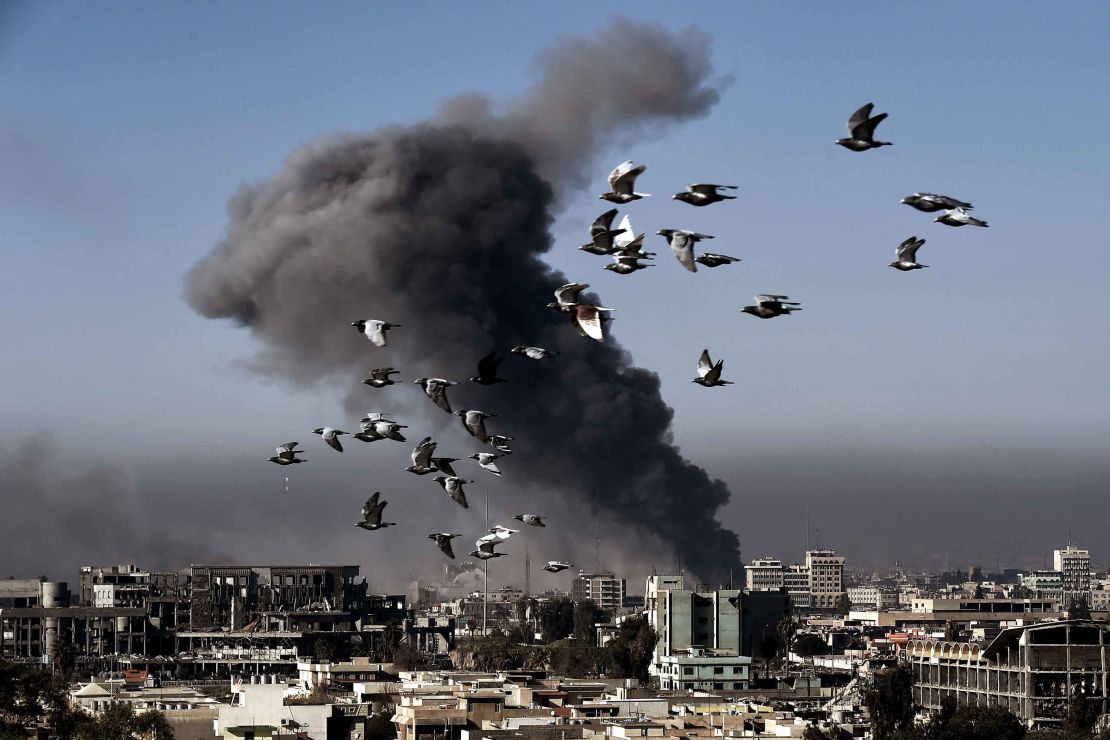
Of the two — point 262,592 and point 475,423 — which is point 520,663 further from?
point 475,423

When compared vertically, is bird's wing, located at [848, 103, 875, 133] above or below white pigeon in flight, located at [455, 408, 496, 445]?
above

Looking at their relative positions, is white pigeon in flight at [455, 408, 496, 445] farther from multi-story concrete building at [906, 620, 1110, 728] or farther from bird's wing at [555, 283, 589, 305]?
multi-story concrete building at [906, 620, 1110, 728]

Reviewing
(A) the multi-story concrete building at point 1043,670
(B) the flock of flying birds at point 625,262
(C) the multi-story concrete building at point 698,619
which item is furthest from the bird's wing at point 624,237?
(C) the multi-story concrete building at point 698,619

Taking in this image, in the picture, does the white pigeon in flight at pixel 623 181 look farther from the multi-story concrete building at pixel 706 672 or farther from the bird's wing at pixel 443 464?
the multi-story concrete building at pixel 706 672

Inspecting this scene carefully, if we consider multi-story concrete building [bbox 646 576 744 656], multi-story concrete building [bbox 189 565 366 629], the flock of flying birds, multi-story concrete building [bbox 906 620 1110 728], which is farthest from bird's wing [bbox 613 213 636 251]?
multi-story concrete building [bbox 189 565 366 629]

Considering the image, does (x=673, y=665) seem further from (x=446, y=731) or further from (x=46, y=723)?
(x=46, y=723)
